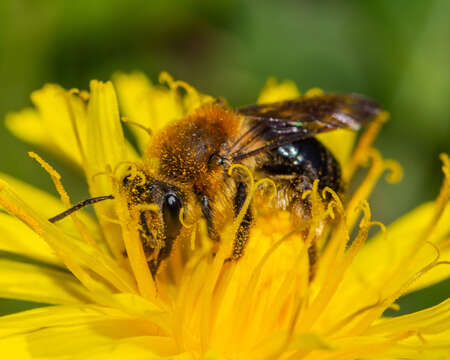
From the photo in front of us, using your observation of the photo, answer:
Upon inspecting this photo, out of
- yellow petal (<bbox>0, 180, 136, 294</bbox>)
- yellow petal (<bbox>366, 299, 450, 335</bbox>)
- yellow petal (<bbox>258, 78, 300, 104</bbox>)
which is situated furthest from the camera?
yellow petal (<bbox>258, 78, 300, 104</bbox>)

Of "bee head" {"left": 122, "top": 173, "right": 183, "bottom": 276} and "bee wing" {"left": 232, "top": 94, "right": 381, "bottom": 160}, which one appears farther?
"bee wing" {"left": 232, "top": 94, "right": 381, "bottom": 160}

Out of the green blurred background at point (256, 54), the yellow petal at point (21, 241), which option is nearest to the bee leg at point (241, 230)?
the yellow petal at point (21, 241)

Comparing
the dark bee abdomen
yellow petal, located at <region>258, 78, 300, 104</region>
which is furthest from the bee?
yellow petal, located at <region>258, 78, 300, 104</region>

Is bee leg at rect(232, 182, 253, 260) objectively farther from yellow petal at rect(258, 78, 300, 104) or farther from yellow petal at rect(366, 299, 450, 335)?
yellow petal at rect(258, 78, 300, 104)

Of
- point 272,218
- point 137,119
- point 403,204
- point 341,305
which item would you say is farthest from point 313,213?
Result: point 403,204

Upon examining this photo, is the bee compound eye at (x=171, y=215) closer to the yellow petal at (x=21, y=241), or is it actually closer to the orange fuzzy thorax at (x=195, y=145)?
the orange fuzzy thorax at (x=195, y=145)

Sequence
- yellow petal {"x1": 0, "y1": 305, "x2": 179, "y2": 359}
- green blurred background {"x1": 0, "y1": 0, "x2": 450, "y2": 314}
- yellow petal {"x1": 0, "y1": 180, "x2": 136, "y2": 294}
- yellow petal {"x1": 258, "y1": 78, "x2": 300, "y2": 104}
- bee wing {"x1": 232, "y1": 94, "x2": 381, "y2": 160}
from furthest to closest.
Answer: green blurred background {"x1": 0, "y1": 0, "x2": 450, "y2": 314}
yellow petal {"x1": 258, "y1": 78, "x2": 300, "y2": 104}
bee wing {"x1": 232, "y1": 94, "x2": 381, "y2": 160}
yellow petal {"x1": 0, "y1": 180, "x2": 136, "y2": 294}
yellow petal {"x1": 0, "y1": 305, "x2": 179, "y2": 359}

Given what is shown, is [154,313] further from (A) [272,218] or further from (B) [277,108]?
(B) [277,108]

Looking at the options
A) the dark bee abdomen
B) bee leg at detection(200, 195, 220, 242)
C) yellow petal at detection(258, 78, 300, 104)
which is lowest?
bee leg at detection(200, 195, 220, 242)
